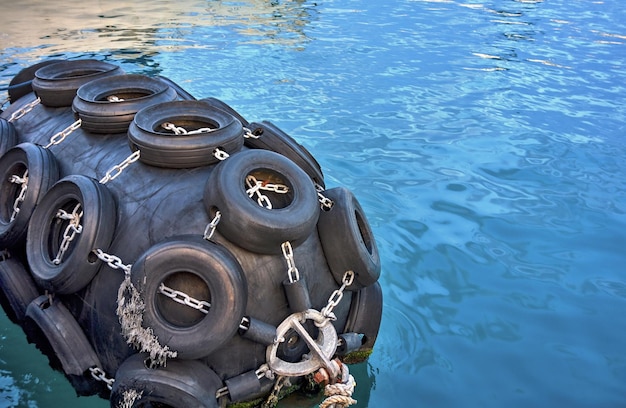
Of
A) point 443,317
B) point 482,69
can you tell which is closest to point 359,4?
point 482,69

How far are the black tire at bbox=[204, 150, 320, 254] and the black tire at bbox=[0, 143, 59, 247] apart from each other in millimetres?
1272

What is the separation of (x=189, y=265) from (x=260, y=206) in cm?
45

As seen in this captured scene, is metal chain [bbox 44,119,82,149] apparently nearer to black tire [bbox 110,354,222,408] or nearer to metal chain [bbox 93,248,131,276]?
metal chain [bbox 93,248,131,276]

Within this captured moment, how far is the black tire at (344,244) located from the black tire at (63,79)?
225 centimetres

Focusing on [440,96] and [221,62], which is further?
[221,62]

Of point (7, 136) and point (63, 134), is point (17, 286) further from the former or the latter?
point (7, 136)

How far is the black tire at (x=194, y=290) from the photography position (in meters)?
2.71

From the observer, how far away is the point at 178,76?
1022 centimetres

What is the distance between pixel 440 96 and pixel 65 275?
767 cm

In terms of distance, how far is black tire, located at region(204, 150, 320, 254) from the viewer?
2.82 m

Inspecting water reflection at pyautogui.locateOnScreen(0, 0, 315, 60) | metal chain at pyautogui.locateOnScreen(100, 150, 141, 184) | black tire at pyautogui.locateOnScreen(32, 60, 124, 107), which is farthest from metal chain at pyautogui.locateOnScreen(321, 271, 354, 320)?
water reflection at pyautogui.locateOnScreen(0, 0, 315, 60)

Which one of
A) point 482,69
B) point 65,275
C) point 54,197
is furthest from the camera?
point 482,69

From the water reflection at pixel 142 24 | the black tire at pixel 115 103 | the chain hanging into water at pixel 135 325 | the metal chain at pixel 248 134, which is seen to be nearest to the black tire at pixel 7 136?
the black tire at pixel 115 103

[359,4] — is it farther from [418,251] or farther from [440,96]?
[418,251]
